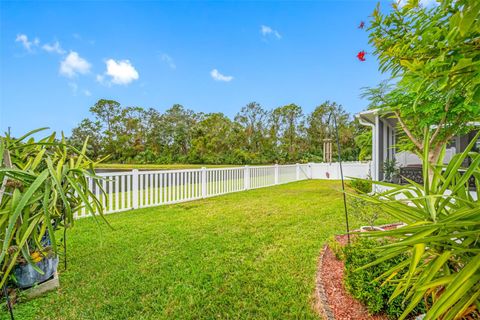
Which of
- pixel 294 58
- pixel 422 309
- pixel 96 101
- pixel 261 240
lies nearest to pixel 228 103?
pixel 294 58

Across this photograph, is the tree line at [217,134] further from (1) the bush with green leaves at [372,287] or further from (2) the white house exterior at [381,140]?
(1) the bush with green leaves at [372,287]

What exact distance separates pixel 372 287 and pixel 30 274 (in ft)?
9.94

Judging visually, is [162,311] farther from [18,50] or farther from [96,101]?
[96,101]

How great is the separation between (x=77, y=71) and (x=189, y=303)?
50.5ft

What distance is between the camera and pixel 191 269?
2.78 m

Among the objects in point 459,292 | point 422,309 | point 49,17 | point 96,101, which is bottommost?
point 422,309

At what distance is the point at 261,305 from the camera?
6.88ft

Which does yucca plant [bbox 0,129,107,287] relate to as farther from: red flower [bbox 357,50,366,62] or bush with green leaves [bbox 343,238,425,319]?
red flower [bbox 357,50,366,62]

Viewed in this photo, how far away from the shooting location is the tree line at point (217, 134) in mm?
23812

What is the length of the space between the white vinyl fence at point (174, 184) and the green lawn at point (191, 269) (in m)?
1.00

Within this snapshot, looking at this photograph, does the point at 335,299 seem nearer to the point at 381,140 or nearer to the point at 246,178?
the point at 381,140

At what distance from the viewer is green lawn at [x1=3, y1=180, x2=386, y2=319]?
6.81ft

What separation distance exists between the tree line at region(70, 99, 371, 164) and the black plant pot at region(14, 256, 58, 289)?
20.0 meters

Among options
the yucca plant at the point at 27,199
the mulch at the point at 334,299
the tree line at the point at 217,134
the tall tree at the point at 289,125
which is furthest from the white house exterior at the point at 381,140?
the tall tree at the point at 289,125
